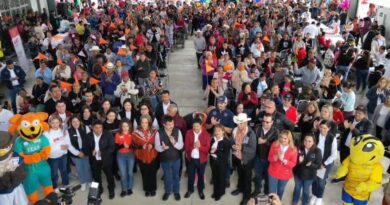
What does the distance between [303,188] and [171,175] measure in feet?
6.26

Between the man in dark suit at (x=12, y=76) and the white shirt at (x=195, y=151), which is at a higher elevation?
the man in dark suit at (x=12, y=76)

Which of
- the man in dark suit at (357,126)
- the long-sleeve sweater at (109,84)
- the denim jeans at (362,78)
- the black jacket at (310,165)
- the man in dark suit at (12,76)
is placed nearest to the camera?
the black jacket at (310,165)

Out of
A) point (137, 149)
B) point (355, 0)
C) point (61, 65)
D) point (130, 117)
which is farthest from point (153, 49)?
point (355, 0)

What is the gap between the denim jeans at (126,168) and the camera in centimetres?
527

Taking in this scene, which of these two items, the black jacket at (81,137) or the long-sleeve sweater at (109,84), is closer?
the black jacket at (81,137)

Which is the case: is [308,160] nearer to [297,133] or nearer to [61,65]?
[297,133]

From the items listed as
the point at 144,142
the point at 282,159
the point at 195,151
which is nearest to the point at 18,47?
the point at 144,142

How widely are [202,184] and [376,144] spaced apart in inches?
97.7

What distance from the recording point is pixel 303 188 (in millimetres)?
5047

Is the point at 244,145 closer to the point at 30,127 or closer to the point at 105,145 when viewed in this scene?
the point at 105,145

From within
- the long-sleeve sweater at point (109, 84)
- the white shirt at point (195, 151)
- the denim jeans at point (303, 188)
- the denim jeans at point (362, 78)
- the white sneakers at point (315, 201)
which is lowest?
the white sneakers at point (315, 201)

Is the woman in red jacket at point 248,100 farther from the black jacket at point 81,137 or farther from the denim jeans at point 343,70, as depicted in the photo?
the denim jeans at point 343,70

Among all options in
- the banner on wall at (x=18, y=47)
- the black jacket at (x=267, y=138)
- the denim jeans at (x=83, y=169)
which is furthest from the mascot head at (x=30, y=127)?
the banner on wall at (x=18, y=47)

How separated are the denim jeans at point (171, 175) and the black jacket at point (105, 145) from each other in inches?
30.4
